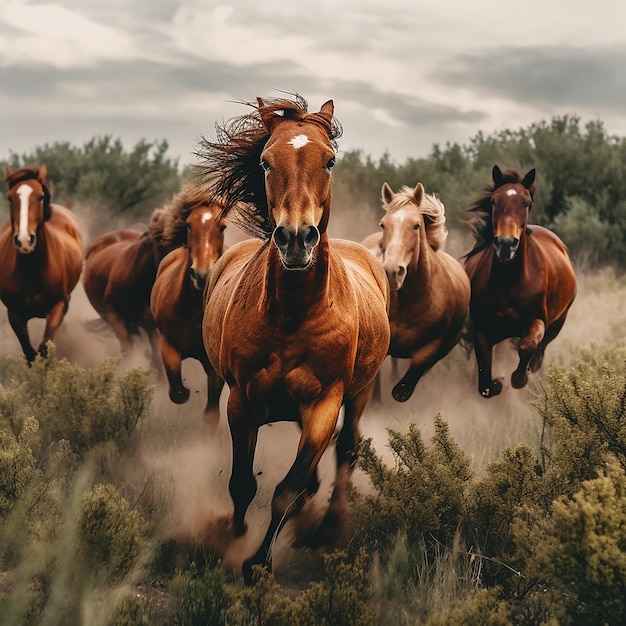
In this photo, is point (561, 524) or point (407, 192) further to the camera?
point (407, 192)

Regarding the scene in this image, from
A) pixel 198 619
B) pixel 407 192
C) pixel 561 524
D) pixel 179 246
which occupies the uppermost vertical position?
pixel 407 192

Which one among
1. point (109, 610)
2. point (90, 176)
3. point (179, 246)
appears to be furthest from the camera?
point (90, 176)

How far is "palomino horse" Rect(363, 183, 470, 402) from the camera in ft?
25.5

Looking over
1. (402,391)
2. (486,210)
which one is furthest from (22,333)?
Result: (486,210)

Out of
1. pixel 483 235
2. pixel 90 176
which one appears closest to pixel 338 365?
pixel 483 235

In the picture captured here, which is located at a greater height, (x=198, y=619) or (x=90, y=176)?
(x=90, y=176)

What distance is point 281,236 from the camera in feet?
13.1

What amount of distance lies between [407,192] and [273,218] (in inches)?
157

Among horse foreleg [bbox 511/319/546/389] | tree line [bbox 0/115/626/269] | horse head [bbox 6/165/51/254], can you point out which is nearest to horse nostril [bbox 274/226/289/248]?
horse foreleg [bbox 511/319/546/389]

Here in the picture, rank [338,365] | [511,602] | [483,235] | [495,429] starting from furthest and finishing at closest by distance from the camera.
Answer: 1. [483,235]
2. [495,429]
3. [338,365]
4. [511,602]

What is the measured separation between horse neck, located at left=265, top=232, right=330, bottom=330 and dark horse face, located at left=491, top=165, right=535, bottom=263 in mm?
4177

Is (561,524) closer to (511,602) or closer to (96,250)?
(511,602)

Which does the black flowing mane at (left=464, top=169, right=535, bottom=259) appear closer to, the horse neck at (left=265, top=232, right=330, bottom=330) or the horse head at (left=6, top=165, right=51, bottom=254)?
the horse head at (left=6, top=165, right=51, bottom=254)

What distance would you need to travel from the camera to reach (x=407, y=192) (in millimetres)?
8242
